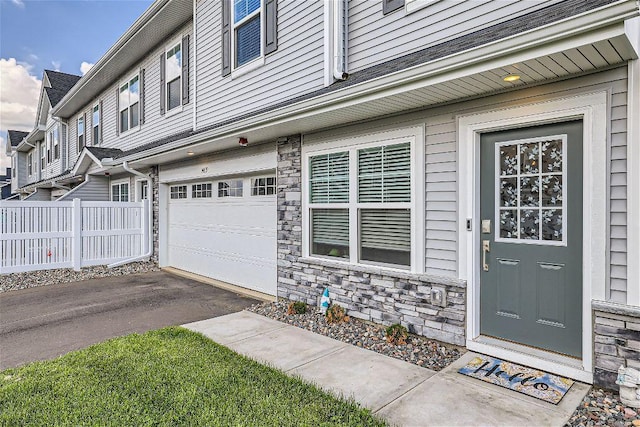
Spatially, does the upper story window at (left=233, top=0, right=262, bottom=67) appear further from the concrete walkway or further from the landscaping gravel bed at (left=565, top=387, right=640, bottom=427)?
the landscaping gravel bed at (left=565, top=387, right=640, bottom=427)

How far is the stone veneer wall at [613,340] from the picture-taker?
2.92m

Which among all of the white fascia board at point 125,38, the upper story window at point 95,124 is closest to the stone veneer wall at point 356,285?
the white fascia board at point 125,38

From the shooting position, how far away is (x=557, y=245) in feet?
11.3

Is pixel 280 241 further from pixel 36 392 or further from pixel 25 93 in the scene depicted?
pixel 25 93

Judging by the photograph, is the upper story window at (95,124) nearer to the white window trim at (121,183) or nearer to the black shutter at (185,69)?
the white window trim at (121,183)

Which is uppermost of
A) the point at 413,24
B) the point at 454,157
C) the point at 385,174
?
the point at 413,24

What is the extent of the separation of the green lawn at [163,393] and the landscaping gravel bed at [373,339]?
118 cm

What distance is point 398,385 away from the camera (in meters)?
3.27

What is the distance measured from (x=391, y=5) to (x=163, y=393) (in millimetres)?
4840

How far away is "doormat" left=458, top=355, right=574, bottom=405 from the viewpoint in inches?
121

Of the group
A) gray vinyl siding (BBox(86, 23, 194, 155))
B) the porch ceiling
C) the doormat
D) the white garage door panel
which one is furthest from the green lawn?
gray vinyl siding (BBox(86, 23, 194, 155))

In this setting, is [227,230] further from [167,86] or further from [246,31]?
[167,86]

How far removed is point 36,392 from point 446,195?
422cm

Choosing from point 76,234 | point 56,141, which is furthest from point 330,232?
point 56,141
